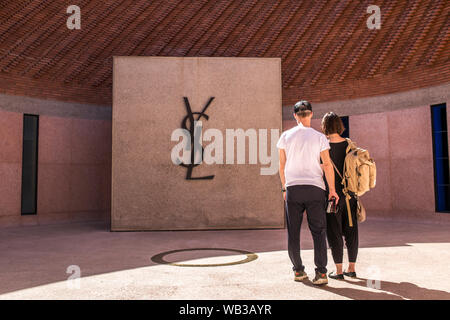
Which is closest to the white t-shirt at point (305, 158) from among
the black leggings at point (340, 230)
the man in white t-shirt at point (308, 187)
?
the man in white t-shirt at point (308, 187)

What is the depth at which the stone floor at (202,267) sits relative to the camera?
375 cm

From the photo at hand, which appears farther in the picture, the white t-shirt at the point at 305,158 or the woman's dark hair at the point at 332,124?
the woman's dark hair at the point at 332,124

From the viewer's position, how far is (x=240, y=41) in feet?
44.1

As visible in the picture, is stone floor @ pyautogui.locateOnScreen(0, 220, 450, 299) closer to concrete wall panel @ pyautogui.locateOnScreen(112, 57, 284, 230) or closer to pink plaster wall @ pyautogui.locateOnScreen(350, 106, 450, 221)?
concrete wall panel @ pyautogui.locateOnScreen(112, 57, 284, 230)

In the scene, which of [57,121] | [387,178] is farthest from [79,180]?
[387,178]

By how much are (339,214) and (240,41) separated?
10399mm

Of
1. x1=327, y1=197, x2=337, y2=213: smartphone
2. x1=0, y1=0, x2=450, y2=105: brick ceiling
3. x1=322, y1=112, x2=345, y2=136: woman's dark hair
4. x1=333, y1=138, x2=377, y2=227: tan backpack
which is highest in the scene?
x1=0, y1=0, x2=450, y2=105: brick ceiling

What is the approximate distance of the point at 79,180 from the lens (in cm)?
1140

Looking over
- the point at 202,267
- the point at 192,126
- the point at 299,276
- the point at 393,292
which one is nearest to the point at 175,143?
the point at 192,126

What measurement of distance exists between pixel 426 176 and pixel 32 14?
12273 millimetres

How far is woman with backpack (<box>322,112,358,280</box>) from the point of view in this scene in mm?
4266

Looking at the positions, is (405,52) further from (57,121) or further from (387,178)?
(57,121)

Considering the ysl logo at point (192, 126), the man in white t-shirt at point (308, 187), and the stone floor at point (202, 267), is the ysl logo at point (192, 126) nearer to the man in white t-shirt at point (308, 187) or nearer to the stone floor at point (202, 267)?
the stone floor at point (202, 267)

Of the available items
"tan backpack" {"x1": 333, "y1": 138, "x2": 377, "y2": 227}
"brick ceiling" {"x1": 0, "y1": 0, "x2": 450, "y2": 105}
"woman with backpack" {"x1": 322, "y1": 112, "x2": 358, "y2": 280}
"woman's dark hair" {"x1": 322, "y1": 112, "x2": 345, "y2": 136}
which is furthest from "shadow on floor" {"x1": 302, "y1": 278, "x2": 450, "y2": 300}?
"brick ceiling" {"x1": 0, "y1": 0, "x2": 450, "y2": 105}
